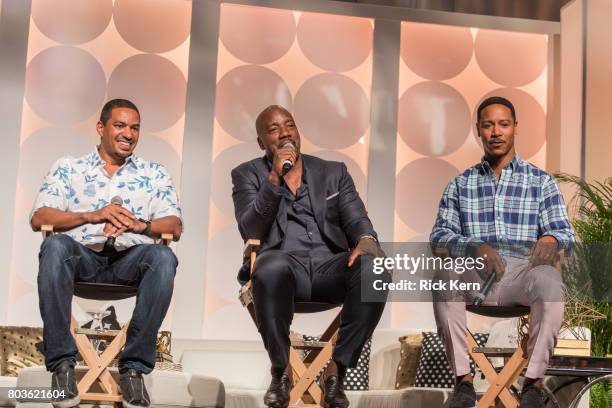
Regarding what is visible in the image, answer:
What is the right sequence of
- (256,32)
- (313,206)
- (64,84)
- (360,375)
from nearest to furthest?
(313,206)
(360,375)
(64,84)
(256,32)

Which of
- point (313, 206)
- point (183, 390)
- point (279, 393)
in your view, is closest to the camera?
point (279, 393)

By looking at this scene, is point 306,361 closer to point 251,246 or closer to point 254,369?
point 251,246

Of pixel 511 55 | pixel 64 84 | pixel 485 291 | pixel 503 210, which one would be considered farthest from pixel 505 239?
pixel 64 84

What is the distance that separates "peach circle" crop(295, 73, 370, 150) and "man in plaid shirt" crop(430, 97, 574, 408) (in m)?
2.33

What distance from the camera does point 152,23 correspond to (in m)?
6.18

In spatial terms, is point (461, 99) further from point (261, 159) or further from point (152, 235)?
point (152, 235)

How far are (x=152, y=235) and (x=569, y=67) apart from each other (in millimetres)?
3808

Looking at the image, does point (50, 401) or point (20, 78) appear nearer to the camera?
point (50, 401)

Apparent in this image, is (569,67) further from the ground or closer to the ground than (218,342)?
further from the ground

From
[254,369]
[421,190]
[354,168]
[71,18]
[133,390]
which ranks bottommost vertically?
[254,369]

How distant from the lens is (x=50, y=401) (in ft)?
10.7

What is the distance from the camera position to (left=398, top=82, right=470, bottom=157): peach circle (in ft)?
21.1

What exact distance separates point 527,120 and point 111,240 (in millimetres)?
3870

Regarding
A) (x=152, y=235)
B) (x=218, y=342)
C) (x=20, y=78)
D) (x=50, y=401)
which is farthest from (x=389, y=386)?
(x=20, y=78)
